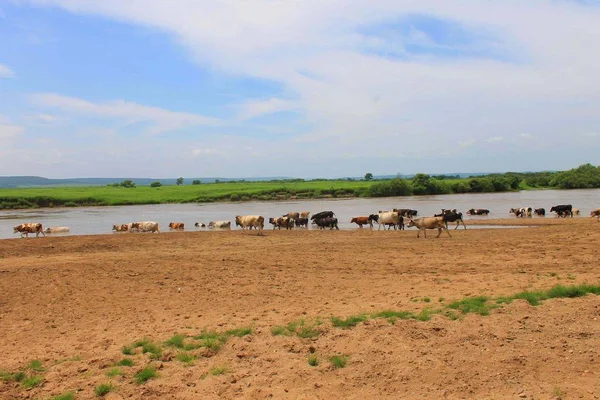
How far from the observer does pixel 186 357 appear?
287 inches

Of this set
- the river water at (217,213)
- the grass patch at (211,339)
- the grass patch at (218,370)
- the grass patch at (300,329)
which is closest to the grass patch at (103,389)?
the grass patch at (218,370)

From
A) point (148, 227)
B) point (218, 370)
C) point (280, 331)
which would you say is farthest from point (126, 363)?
point (148, 227)

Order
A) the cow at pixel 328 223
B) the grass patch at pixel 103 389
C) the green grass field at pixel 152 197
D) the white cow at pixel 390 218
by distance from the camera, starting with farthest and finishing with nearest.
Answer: the green grass field at pixel 152 197, the cow at pixel 328 223, the white cow at pixel 390 218, the grass patch at pixel 103 389

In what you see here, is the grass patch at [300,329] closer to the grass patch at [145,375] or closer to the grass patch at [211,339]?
the grass patch at [211,339]

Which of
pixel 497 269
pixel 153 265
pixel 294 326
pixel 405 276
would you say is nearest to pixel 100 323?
pixel 294 326

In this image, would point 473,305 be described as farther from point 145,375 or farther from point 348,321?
point 145,375

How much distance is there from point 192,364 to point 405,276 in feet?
23.0

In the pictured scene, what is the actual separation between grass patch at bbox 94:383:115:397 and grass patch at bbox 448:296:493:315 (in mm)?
5532

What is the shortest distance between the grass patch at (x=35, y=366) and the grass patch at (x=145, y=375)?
156 cm

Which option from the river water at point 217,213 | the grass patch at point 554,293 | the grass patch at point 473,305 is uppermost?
the grass patch at point 554,293

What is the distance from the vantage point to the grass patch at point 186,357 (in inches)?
284

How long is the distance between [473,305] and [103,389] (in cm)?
604

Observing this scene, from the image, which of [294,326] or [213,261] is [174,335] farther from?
[213,261]

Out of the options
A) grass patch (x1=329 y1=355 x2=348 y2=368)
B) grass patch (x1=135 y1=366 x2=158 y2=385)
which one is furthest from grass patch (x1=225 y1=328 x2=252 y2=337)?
grass patch (x1=329 y1=355 x2=348 y2=368)
